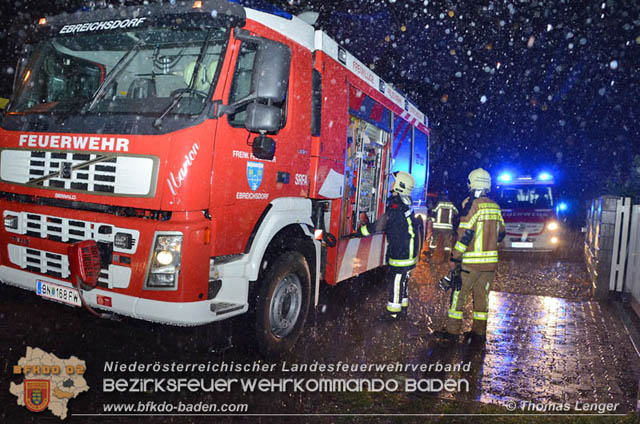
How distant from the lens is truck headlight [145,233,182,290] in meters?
3.47

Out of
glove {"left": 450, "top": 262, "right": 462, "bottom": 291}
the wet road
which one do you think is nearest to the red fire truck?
the wet road

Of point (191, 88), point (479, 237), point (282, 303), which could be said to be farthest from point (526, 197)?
point (191, 88)

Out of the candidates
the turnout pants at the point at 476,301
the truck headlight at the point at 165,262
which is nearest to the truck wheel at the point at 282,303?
the truck headlight at the point at 165,262

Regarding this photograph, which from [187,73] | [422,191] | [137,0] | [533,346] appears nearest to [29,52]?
[187,73]

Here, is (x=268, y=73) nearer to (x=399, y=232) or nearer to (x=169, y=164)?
(x=169, y=164)

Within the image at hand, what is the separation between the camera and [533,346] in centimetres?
545

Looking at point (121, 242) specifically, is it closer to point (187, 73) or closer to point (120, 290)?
point (120, 290)

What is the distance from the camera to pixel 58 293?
149 inches

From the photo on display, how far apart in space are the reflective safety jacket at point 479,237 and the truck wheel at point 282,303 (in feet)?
5.93

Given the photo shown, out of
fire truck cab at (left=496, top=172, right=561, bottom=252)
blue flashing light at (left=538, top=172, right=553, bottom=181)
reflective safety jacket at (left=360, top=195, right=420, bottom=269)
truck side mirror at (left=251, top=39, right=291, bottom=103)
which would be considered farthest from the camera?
blue flashing light at (left=538, top=172, right=553, bottom=181)

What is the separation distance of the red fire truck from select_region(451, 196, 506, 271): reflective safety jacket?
64.2 inches

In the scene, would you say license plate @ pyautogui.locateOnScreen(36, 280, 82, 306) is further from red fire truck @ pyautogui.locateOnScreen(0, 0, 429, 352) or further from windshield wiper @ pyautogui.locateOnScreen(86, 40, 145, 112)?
windshield wiper @ pyautogui.locateOnScreen(86, 40, 145, 112)

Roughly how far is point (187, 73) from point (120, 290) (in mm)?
1743

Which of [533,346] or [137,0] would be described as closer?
[533,346]
